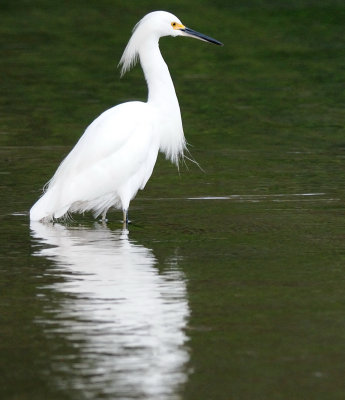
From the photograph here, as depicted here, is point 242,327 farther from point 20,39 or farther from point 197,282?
point 20,39

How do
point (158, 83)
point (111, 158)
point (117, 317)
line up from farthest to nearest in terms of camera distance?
point (158, 83), point (111, 158), point (117, 317)

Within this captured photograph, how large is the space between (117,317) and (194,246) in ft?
6.30

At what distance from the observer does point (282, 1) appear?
2055 cm

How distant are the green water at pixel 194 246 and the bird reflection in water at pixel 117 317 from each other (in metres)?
0.01

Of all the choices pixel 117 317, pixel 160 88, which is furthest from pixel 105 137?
pixel 117 317

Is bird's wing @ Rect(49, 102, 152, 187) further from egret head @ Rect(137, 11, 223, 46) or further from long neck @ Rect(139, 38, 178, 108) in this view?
egret head @ Rect(137, 11, 223, 46)

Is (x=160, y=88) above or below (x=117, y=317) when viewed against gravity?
above

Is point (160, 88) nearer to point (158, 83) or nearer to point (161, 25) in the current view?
point (158, 83)

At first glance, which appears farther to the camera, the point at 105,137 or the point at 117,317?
the point at 105,137

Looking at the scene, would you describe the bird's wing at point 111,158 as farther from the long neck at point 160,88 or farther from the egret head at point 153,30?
the egret head at point 153,30

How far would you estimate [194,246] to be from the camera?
7.50 m

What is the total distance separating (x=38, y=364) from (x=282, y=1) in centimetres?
1631

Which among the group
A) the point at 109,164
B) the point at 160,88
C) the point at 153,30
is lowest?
the point at 109,164

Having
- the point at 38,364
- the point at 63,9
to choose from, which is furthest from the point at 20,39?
the point at 38,364
